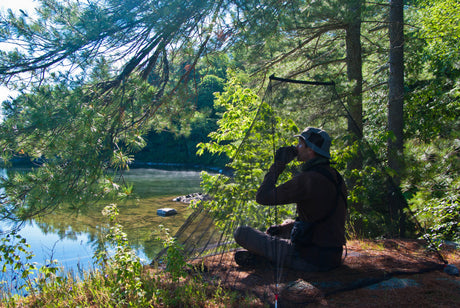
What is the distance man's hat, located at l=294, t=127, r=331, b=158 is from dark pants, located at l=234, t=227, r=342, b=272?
30.5 inches

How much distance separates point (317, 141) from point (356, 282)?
116 centimetres

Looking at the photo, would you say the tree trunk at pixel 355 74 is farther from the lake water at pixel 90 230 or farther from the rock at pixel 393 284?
the lake water at pixel 90 230

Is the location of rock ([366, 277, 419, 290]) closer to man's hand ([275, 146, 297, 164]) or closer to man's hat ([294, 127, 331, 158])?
man's hat ([294, 127, 331, 158])

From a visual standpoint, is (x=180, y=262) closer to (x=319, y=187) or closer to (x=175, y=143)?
(x=319, y=187)

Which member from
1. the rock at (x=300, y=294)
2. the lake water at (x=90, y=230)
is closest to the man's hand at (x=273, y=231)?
the rock at (x=300, y=294)

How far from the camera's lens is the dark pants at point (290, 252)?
9.33ft

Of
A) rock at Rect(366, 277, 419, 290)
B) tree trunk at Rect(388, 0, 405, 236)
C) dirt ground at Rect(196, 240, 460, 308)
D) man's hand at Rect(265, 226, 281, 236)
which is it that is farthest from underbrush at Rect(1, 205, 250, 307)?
tree trunk at Rect(388, 0, 405, 236)

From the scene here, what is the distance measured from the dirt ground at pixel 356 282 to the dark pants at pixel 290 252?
0.07 metres

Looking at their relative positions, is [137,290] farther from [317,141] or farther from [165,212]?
[165,212]

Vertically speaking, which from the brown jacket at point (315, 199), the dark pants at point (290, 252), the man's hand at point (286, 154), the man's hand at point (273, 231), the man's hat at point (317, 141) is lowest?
the dark pants at point (290, 252)

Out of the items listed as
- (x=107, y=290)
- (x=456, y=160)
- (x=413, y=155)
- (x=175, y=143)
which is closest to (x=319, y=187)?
(x=107, y=290)

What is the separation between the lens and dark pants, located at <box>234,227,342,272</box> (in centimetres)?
284

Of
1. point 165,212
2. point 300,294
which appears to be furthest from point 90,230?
point 300,294

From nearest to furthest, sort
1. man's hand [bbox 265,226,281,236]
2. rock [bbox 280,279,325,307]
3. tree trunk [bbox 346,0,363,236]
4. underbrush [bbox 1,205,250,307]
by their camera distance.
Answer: rock [bbox 280,279,325,307], underbrush [bbox 1,205,250,307], man's hand [bbox 265,226,281,236], tree trunk [bbox 346,0,363,236]
